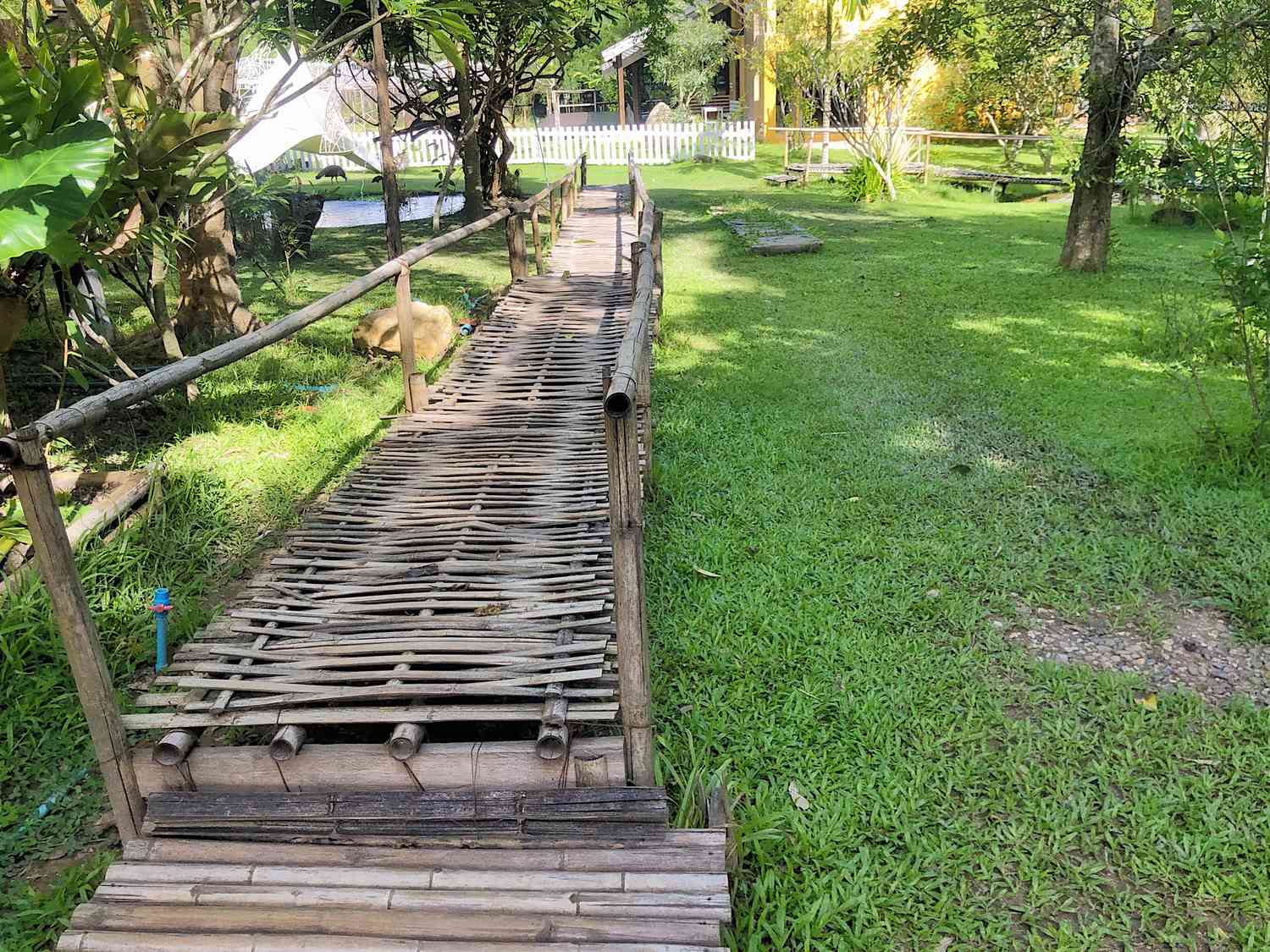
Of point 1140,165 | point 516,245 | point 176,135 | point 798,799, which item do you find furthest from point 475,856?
point 516,245

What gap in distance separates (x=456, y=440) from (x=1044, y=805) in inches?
127

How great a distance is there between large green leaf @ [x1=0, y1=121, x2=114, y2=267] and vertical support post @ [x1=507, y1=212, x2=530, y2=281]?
16.4 ft

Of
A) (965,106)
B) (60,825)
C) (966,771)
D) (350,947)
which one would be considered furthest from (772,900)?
(965,106)

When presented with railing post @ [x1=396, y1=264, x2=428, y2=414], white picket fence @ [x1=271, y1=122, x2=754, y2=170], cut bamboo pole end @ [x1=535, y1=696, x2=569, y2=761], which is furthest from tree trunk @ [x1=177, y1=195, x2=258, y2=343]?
white picket fence @ [x1=271, y1=122, x2=754, y2=170]

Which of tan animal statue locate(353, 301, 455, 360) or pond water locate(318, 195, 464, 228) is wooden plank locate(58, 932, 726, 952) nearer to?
tan animal statue locate(353, 301, 455, 360)

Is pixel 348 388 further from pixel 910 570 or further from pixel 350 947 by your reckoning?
pixel 350 947

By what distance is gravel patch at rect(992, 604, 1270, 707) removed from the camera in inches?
127

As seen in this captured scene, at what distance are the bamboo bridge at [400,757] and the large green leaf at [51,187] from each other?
614 millimetres

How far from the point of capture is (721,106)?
94.9ft

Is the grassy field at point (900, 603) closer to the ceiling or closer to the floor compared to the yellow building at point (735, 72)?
closer to the floor

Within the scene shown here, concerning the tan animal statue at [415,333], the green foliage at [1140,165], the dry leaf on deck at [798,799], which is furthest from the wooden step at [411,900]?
the tan animal statue at [415,333]

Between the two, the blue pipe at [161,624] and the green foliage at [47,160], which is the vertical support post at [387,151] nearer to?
the green foliage at [47,160]

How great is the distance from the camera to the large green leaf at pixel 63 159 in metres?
2.85

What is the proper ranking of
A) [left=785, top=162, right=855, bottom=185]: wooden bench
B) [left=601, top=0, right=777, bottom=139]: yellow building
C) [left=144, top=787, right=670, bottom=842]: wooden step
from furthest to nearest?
[left=601, top=0, right=777, bottom=139]: yellow building, [left=785, top=162, right=855, bottom=185]: wooden bench, [left=144, top=787, right=670, bottom=842]: wooden step
